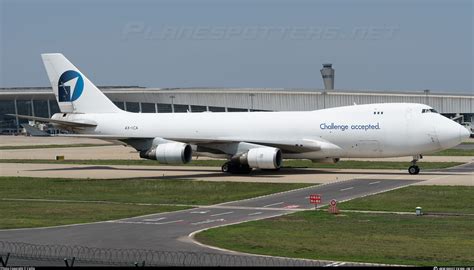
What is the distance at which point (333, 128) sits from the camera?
61969 mm

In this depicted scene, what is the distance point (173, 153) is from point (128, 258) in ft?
119

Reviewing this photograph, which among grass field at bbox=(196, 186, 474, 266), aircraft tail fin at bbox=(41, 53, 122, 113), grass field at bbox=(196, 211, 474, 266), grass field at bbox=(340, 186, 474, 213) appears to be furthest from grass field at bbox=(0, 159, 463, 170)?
grass field at bbox=(196, 211, 474, 266)

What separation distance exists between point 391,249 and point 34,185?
1306 inches

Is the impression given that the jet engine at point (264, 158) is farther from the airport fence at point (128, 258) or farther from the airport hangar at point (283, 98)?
the airport hangar at point (283, 98)

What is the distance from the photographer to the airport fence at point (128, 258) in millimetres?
24062

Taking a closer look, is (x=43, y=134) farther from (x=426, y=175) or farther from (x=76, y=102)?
(x=426, y=175)

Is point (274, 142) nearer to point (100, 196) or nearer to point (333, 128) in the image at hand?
point (333, 128)

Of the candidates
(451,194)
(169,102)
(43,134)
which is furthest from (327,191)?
(169,102)

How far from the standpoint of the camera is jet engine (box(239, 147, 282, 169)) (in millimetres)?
60219

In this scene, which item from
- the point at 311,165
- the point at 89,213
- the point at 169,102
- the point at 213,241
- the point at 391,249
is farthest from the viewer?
the point at 169,102

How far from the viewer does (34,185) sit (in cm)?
5525

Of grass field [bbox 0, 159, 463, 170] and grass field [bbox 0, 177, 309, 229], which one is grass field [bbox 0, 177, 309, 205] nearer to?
grass field [bbox 0, 177, 309, 229]

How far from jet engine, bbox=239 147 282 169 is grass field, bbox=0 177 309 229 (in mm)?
5706

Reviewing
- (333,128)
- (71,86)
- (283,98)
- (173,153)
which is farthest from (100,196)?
(283,98)
